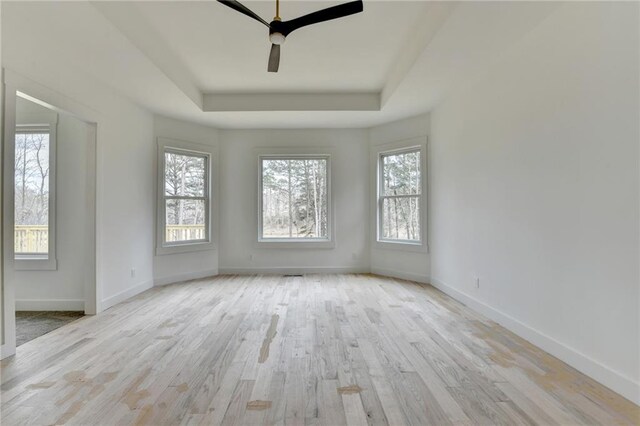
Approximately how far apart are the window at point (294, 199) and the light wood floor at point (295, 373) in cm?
229

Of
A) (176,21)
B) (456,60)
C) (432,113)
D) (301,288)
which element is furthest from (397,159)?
(176,21)

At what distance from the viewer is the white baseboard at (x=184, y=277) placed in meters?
4.78

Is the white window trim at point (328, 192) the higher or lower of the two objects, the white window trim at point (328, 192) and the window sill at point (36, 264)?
the higher

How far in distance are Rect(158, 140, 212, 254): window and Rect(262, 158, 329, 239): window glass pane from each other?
1.06m

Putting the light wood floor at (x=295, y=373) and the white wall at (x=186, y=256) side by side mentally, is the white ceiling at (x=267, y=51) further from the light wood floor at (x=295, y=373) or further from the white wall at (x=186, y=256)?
the light wood floor at (x=295, y=373)

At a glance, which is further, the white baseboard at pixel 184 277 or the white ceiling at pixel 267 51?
the white baseboard at pixel 184 277

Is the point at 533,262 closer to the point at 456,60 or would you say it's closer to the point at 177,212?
the point at 456,60

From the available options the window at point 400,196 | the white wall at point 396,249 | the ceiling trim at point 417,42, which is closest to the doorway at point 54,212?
the ceiling trim at point 417,42

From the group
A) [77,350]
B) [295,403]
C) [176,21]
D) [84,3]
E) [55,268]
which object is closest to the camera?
[295,403]

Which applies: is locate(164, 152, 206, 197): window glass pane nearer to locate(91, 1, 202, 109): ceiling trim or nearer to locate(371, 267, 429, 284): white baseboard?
locate(91, 1, 202, 109): ceiling trim

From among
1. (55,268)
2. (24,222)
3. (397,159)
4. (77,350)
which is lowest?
(77,350)

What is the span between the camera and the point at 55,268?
362 cm

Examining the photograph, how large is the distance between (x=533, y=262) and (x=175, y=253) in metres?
4.85

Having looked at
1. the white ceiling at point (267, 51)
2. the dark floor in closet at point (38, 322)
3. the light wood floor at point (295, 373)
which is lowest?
the dark floor in closet at point (38, 322)
